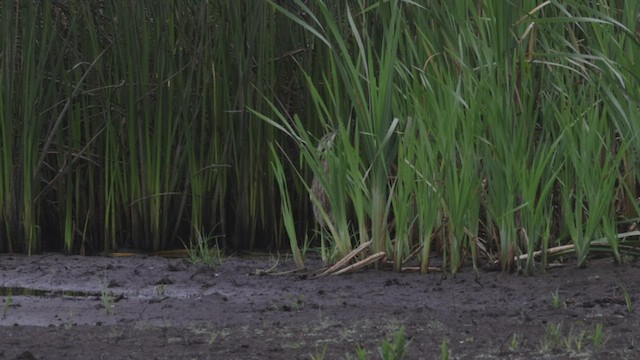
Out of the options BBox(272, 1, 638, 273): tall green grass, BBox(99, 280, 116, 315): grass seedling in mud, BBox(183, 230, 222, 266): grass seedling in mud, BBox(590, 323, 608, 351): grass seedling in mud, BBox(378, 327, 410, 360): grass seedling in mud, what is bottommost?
BBox(183, 230, 222, 266): grass seedling in mud

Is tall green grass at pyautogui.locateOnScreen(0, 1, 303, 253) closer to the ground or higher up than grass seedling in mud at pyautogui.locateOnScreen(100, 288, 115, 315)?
higher up

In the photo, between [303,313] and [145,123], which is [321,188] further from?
[303,313]

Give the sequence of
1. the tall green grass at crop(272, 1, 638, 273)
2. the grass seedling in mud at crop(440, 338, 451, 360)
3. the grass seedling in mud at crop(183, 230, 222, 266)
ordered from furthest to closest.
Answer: the grass seedling in mud at crop(183, 230, 222, 266) < the tall green grass at crop(272, 1, 638, 273) < the grass seedling in mud at crop(440, 338, 451, 360)

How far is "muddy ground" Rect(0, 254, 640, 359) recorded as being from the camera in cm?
270

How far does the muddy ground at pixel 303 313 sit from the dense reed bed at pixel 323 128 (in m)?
0.19

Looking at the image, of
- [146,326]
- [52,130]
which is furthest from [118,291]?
[52,130]

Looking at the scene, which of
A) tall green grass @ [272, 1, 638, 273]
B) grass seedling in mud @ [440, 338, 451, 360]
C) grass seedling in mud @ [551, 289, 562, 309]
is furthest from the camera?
tall green grass @ [272, 1, 638, 273]

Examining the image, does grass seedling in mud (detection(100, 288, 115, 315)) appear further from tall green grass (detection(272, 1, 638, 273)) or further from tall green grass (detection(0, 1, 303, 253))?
tall green grass (detection(0, 1, 303, 253))

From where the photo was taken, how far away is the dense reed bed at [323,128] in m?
3.73

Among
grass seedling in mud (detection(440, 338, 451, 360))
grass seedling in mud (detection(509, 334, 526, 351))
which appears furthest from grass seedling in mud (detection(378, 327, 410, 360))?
grass seedling in mud (detection(509, 334, 526, 351))

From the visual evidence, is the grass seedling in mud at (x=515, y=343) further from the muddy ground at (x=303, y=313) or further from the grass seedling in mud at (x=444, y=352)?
the grass seedling in mud at (x=444, y=352)

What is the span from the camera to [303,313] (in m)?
3.28

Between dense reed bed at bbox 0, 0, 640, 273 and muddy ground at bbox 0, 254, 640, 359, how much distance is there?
0.63 feet

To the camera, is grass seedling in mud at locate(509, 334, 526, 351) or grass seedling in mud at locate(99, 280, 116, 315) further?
grass seedling in mud at locate(99, 280, 116, 315)
